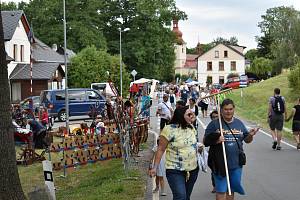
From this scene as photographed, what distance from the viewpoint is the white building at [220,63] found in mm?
115875

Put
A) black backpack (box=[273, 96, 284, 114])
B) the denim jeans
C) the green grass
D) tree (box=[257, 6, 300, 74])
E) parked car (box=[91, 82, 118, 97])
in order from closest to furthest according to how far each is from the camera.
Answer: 1. the denim jeans
2. the green grass
3. black backpack (box=[273, 96, 284, 114])
4. parked car (box=[91, 82, 118, 97])
5. tree (box=[257, 6, 300, 74])

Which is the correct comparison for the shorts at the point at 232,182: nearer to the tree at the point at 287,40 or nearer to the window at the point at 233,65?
the tree at the point at 287,40

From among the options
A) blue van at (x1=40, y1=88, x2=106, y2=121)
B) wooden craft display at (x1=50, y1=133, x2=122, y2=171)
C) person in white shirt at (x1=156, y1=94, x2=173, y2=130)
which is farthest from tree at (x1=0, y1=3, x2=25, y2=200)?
blue van at (x1=40, y1=88, x2=106, y2=121)

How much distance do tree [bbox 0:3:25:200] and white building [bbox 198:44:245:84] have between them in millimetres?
107176

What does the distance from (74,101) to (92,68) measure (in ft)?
66.5

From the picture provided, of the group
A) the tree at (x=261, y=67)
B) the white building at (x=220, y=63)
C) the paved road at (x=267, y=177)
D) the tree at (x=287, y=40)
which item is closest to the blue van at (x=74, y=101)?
the paved road at (x=267, y=177)

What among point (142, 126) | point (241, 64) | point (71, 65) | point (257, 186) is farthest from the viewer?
point (241, 64)

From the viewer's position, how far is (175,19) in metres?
69.9

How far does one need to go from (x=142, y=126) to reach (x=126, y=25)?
52.7 meters

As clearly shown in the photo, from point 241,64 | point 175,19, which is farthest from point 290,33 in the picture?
point 241,64

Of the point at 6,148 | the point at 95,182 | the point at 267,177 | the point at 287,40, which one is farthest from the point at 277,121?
the point at 287,40

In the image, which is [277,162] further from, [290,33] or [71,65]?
[290,33]

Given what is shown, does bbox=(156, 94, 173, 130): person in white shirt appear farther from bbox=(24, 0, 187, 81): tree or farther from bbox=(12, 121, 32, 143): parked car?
bbox=(24, 0, 187, 81): tree

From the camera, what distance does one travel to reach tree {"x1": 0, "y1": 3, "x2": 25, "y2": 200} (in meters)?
8.02
